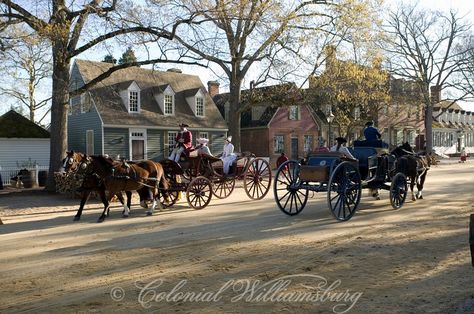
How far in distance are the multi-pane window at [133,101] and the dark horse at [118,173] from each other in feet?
72.1

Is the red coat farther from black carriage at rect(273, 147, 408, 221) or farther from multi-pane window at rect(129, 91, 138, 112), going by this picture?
multi-pane window at rect(129, 91, 138, 112)

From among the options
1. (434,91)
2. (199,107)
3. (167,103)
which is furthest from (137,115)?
(434,91)

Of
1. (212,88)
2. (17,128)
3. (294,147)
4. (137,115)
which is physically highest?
(212,88)

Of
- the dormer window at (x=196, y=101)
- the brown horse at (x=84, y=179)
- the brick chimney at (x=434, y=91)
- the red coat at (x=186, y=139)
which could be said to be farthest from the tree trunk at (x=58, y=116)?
the brick chimney at (x=434, y=91)

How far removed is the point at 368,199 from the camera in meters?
14.7

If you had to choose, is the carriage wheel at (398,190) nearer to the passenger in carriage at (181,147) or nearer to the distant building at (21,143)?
the passenger in carriage at (181,147)

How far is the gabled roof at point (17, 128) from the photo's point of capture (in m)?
30.1

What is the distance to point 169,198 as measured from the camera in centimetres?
1502

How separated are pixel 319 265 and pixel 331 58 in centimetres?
1820

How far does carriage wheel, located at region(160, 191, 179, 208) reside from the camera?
14157 millimetres

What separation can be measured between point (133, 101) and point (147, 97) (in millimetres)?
1800

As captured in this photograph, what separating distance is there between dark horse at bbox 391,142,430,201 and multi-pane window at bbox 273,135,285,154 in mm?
26032

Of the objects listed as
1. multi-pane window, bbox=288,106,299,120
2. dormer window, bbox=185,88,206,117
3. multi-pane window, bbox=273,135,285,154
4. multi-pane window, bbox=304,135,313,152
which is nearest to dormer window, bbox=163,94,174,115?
dormer window, bbox=185,88,206,117

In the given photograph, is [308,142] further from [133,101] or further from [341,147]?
[341,147]
